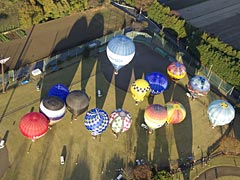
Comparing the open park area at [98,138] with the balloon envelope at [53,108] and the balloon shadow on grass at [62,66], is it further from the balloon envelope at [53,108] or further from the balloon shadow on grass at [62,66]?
the balloon envelope at [53,108]

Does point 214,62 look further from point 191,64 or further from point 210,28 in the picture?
point 210,28

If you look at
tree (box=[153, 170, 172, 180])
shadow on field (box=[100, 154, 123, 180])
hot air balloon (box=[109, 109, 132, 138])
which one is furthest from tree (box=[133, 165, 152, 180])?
hot air balloon (box=[109, 109, 132, 138])

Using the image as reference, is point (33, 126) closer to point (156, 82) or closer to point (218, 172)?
point (156, 82)

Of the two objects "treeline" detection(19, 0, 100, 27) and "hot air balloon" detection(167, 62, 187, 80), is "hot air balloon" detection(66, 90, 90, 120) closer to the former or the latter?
"hot air balloon" detection(167, 62, 187, 80)

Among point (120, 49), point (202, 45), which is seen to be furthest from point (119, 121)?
point (202, 45)

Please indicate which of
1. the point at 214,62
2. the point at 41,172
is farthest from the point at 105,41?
the point at 41,172

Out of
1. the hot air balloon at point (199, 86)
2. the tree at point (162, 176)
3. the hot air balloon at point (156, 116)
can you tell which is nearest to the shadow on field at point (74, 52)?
the hot air balloon at point (156, 116)
